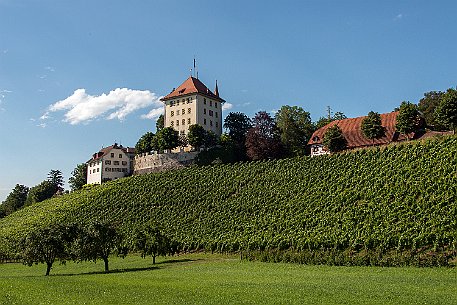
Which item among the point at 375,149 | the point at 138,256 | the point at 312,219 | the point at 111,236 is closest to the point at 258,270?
the point at 111,236

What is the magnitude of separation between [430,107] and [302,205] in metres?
31.1

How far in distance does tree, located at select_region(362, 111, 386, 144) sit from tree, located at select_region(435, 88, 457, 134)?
8.16 m

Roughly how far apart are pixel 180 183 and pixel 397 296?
5520 centimetres

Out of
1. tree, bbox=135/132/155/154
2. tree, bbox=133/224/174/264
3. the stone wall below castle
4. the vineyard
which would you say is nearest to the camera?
the vineyard

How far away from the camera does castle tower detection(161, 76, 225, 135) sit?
314ft

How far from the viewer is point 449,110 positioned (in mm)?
58844

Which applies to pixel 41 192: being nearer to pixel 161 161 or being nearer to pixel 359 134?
pixel 161 161

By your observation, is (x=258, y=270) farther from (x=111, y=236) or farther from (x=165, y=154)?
(x=165, y=154)

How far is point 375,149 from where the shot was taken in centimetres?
6134

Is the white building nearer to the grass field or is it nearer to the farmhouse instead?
the farmhouse

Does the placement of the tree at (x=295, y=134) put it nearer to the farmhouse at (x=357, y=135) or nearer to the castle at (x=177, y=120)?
the farmhouse at (x=357, y=135)

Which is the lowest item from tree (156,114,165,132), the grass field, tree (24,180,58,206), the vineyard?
the grass field

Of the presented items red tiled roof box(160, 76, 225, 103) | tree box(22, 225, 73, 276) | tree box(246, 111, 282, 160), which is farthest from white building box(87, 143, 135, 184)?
tree box(22, 225, 73, 276)

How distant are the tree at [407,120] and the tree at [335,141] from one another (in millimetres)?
7727
